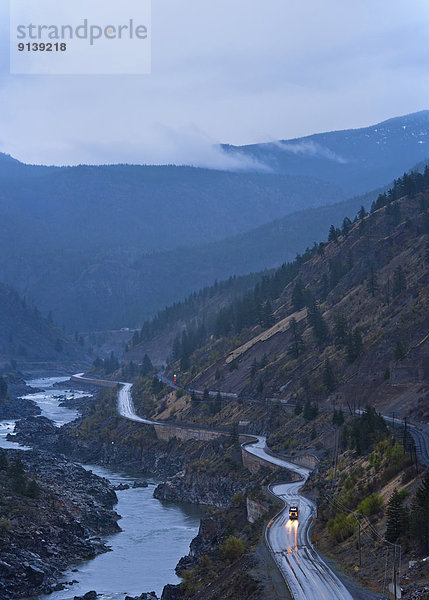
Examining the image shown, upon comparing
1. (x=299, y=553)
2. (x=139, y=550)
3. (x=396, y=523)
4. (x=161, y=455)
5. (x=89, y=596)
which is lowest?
(x=161, y=455)

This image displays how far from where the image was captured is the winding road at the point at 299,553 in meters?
37.2

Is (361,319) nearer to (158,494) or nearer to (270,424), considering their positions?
(270,424)

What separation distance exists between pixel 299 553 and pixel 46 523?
26.4m

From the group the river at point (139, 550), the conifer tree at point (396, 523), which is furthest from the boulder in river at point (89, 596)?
the conifer tree at point (396, 523)

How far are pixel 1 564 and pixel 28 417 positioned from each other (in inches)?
3375

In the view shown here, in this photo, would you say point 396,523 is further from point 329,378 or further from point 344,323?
point 344,323

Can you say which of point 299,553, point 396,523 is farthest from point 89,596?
point 396,523

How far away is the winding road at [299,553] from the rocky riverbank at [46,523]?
46.3ft

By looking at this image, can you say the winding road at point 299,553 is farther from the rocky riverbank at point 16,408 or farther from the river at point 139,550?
the rocky riverbank at point 16,408

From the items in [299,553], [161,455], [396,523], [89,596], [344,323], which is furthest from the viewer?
[161,455]

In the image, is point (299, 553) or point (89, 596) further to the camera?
point (89, 596)

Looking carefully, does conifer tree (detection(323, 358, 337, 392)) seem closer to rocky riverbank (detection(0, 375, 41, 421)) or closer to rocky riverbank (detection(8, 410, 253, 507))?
rocky riverbank (detection(8, 410, 253, 507))

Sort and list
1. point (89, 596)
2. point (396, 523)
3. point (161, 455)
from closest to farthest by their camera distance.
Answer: point (396, 523)
point (89, 596)
point (161, 455)

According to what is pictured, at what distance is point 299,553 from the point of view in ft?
146
